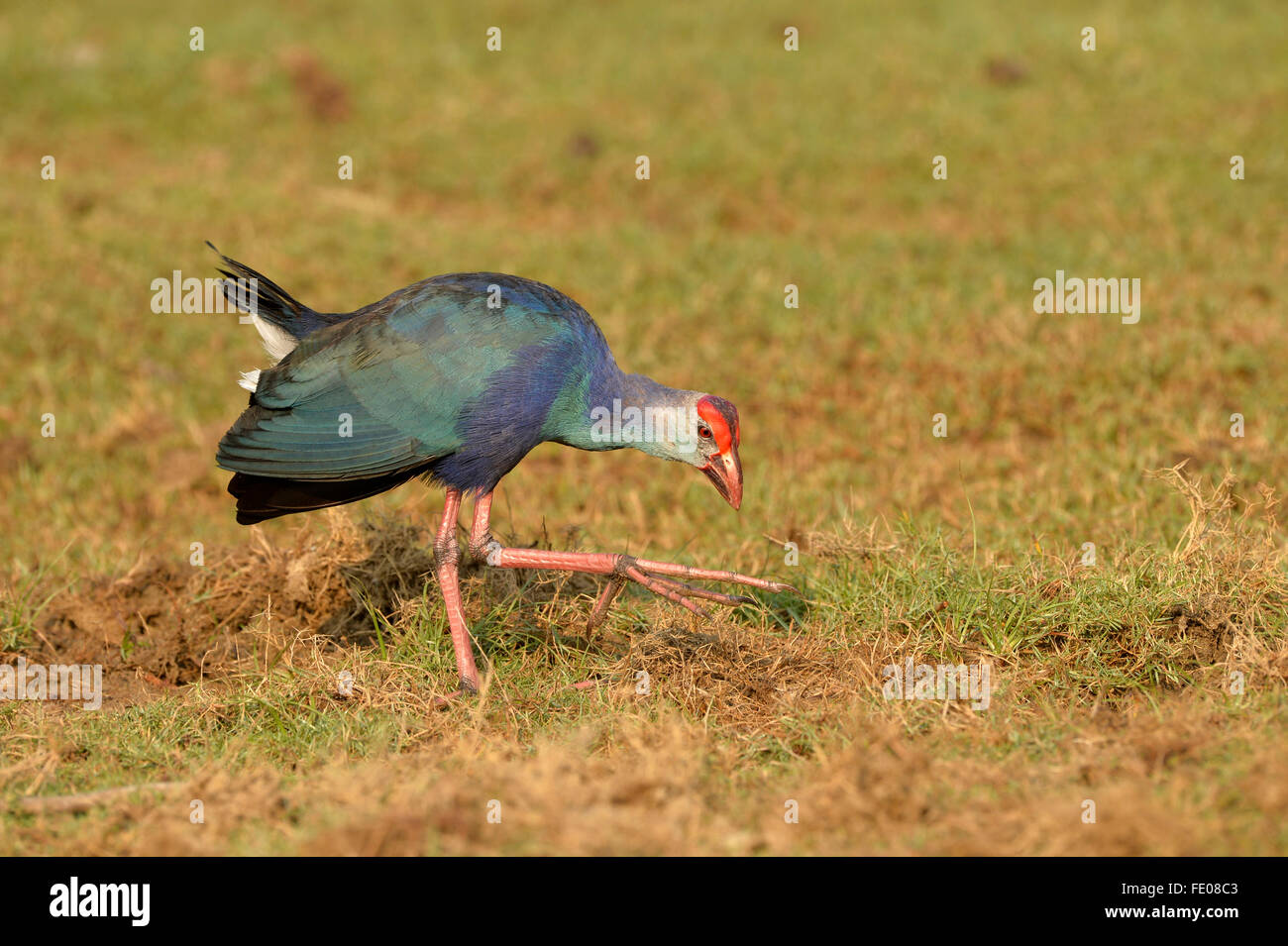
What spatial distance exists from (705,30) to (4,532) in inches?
339

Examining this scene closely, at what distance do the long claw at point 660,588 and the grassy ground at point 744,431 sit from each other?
112 millimetres

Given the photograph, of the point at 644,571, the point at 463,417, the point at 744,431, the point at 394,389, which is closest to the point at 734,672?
the point at 644,571

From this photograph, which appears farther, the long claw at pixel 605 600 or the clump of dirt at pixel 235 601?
the clump of dirt at pixel 235 601

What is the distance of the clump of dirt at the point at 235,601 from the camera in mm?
4836

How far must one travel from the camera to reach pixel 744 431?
676 cm

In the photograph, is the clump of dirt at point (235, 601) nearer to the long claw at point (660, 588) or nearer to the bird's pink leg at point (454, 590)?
the bird's pink leg at point (454, 590)

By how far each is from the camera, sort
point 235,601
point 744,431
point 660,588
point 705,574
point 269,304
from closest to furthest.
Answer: point 705,574 → point 660,588 → point 269,304 → point 235,601 → point 744,431

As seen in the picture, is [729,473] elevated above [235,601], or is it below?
above

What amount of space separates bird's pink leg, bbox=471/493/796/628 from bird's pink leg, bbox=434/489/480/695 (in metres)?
0.09

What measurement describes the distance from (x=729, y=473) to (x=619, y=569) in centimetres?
48

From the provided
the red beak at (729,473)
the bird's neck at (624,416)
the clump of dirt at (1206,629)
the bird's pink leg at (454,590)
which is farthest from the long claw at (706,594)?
the clump of dirt at (1206,629)

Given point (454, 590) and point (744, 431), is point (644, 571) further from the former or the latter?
point (744, 431)

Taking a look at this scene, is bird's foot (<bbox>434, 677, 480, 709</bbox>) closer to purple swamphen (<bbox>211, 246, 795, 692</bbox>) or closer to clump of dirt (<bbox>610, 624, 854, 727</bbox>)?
purple swamphen (<bbox>211, 246, 795, 692</bbox>)

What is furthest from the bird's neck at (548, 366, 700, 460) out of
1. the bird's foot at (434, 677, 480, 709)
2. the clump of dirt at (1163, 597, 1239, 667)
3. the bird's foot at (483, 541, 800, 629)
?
the clump of dirt at (1163, 597, 1239, 667)
